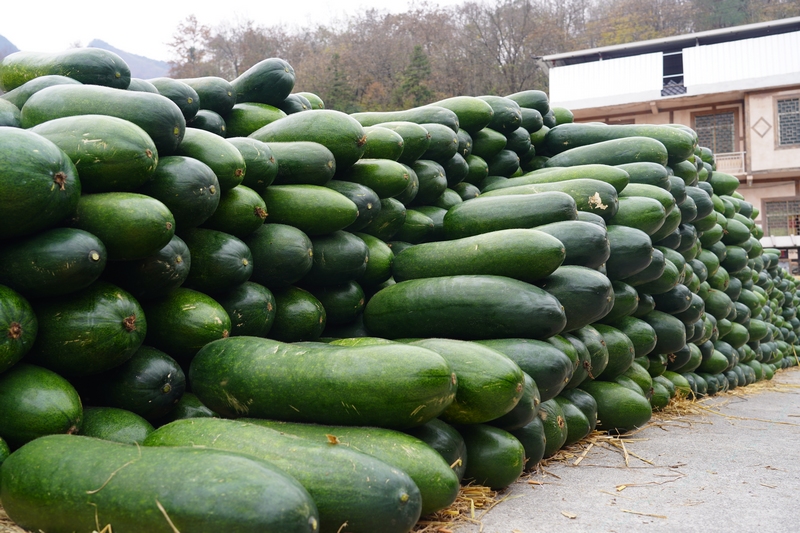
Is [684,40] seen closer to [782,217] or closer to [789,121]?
[789,121]

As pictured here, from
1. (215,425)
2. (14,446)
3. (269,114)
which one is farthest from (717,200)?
(14,446)

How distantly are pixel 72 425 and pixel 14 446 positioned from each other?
0.63ft

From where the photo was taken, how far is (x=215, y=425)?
7.68 ft

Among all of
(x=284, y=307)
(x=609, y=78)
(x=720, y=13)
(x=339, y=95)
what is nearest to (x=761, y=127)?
(x=609, y=78)

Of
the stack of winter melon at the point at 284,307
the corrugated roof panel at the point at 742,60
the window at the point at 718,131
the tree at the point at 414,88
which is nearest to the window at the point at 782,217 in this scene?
the window at the point at 718,131

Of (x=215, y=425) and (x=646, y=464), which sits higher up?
(x=215, y=425)

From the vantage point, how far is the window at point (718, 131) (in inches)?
1012

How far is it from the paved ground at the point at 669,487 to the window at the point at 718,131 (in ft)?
78.2

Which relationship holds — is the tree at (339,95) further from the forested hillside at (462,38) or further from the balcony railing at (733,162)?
the balcony railing at (733,162)

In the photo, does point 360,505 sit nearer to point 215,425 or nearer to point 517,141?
point 215,425

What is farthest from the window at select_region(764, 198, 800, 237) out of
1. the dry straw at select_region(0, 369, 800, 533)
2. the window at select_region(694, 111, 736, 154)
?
the dry straw at select_region(0, 369, 800, 533)

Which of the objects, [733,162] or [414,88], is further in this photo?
[414,88]

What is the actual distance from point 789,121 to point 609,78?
6.57 m

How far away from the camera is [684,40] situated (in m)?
26.3
